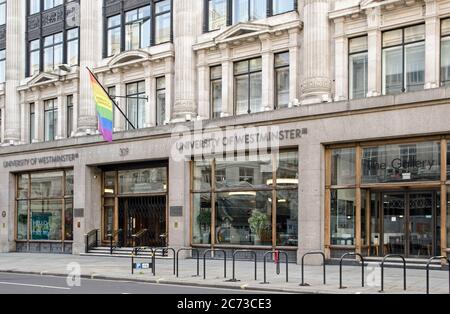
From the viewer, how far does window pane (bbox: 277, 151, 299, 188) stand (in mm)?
25797

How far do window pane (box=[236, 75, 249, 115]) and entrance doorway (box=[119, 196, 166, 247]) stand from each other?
6.11m

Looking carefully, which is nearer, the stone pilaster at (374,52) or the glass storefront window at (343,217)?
the stone pilaster at (374,52)

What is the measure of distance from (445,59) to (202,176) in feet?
38.7

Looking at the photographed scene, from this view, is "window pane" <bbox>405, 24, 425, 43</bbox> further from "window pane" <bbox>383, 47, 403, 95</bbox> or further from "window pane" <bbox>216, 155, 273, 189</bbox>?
"window pane" <bbox>216, 155, 273, 189</bbox>

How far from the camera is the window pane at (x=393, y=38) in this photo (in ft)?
77.8

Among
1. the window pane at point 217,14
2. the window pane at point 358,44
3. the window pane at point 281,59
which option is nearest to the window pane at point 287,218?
the window pane at point 281,59

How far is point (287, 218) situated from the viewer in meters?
26.1

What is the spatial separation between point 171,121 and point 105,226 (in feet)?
25.6

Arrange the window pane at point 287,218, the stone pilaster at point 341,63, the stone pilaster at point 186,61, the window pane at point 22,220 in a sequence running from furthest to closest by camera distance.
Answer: the window pane at point 22,220 → the stone pilaster at point 186,61 → the window pane at point 287,218 → the stone pilaster at point 341,63

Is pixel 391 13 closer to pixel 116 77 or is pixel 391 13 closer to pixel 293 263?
pixel 293 263

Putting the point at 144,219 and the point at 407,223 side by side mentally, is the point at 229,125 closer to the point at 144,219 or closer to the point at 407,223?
the point at 144,219

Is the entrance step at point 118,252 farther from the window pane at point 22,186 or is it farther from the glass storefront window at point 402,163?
the glass storefront window at point 402,163

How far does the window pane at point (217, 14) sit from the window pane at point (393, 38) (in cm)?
786

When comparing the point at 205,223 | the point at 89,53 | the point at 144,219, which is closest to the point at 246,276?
the point at 205,223
